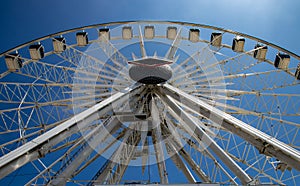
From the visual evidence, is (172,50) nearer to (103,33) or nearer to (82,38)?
(103,33)

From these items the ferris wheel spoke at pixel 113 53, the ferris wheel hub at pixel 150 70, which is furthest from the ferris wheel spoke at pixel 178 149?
the ferris wheel spoke at pixel 113 53

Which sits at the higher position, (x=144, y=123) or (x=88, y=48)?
(x=88, y=48)

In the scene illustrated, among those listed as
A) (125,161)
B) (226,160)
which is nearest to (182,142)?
Answer: (125,161)

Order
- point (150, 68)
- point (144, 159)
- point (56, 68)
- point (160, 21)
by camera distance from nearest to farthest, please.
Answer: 1. point (150, 68)
2. point (144, 159)
3. point (56, 68)
4. point (160, 21)

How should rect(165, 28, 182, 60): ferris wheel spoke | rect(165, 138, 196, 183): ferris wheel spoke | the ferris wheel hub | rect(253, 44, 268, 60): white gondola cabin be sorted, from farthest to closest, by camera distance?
1. rect(253, 44, 268, 60): white gondola cabin
2. rect(165, 28, 182, 60): ferris wheel spoke
3. rect(165, 138, 196, 183): ferris wheel spoke
4. the ferris wheel hub

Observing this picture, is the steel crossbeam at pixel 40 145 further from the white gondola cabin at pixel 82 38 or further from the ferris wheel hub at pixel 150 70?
the white gondola cabin at pixel 82 38

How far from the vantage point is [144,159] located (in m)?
16.8

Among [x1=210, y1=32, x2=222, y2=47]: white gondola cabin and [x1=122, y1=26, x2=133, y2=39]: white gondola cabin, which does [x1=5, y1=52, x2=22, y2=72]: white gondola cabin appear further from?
[x1=210, y1=32, x2=222, y2=47]: white gondola cabin

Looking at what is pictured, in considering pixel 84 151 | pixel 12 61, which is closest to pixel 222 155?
pixel 84 151

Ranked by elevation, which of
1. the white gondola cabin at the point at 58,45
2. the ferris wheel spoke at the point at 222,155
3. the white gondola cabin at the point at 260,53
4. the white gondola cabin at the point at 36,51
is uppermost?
the white gondola cabin at the point at 260,53

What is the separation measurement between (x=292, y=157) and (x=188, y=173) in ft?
24.6

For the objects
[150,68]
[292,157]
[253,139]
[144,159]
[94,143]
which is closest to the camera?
[292,157]

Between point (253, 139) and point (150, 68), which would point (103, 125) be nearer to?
point (150, 68)

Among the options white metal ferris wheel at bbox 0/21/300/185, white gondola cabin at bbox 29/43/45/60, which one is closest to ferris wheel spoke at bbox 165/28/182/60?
white metal ferris wheel at bbox 0/21/300/185
